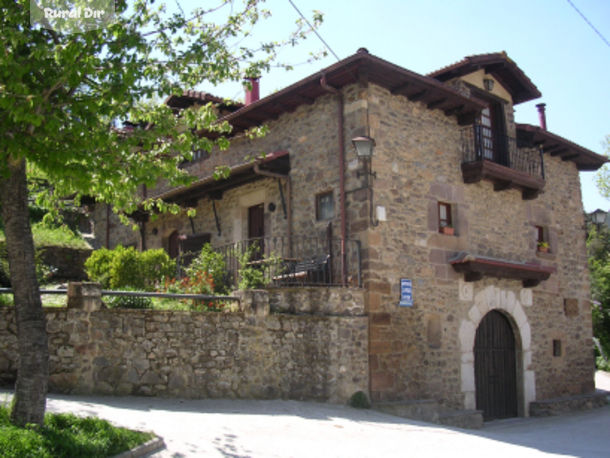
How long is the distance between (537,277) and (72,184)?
9.69 metres

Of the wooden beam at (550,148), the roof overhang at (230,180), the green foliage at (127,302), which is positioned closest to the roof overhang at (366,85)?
the roof overhang at (230,180)

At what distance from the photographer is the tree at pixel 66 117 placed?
5578mm

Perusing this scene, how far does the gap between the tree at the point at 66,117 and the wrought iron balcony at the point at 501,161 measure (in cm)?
630

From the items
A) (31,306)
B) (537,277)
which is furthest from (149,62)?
(537,277)

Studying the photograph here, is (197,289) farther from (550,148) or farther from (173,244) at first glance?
(550,148)

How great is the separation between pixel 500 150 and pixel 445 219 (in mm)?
2657

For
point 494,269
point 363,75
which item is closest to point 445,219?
point 494,269

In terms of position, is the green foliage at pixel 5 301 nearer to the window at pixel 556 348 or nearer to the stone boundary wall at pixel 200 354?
the stone boundary wall at pixel 200 354

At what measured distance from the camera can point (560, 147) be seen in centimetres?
1445

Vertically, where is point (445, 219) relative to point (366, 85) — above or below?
below

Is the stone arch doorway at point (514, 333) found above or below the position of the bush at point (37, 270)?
below

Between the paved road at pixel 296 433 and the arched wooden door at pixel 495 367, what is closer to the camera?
the paved road at pixel 296 433

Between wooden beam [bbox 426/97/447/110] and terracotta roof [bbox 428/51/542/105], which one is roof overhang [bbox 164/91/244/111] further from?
terracotta roof [bbox 428/51/542/105]

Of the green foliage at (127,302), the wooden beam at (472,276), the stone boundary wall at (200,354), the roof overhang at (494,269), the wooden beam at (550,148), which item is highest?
the wooden beam at (550,148)
